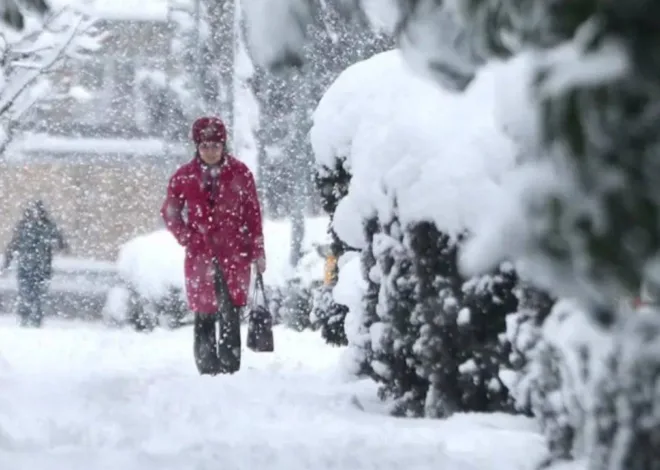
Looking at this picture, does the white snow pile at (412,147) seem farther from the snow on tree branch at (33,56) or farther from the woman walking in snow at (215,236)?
the snow on tree branch at (33,56)

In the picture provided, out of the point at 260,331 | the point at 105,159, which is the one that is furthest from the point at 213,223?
the point at 105,159

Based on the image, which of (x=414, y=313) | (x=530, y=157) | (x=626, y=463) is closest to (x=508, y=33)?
(x=530, y=157)

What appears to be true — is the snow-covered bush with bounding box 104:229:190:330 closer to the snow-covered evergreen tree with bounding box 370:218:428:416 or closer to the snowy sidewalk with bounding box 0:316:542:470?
the snowy sidewalk with bounding box 0:316:542:470

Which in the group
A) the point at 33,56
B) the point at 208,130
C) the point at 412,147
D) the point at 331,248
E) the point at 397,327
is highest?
the point at 33,56

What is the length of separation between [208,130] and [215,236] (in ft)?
2.10

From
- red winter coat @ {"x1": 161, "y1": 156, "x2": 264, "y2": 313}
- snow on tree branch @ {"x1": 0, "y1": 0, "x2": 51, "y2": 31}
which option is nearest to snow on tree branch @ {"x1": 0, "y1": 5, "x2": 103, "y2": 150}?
red winter coat @ {"x1": 161, "y1": 156, "x2": 264, "y2": 313}

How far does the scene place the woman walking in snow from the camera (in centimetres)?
847

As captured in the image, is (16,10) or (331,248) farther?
(331,248)

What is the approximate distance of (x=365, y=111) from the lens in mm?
7363

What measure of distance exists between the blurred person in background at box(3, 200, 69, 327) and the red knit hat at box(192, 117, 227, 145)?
35.6 feet

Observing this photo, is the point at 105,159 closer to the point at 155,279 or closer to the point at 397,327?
the point at 155,279

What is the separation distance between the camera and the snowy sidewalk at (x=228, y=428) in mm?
4566

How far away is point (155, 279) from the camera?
19.1m

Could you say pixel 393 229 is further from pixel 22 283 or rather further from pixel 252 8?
pixel 22 283
